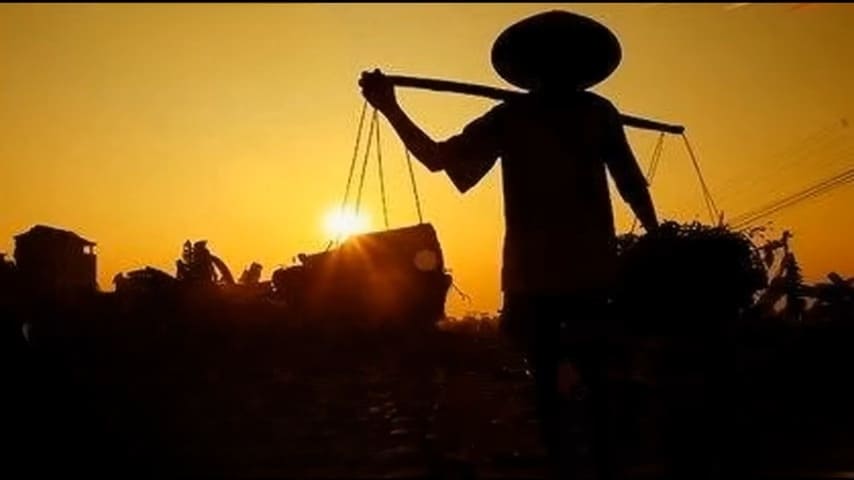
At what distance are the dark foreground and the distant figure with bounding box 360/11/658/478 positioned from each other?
520mm

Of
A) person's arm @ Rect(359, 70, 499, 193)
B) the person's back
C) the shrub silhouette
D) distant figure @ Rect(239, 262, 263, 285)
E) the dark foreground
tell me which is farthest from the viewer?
distant figure @ Rect(239, 262, 263, 285)

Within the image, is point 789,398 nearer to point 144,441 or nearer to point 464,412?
point 464,412

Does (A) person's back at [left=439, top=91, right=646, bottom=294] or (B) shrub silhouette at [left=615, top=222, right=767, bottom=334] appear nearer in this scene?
(A) person's back at [left=439, top=91, right=646, bottom=294]

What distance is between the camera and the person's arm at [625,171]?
13.4 feet

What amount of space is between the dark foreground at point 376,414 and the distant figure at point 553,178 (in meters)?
0.52

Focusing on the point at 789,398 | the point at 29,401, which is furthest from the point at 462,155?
the point at 789,398

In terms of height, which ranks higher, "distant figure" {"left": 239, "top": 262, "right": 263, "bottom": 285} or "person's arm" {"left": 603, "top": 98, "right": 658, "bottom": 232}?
"distant figure" {"left": 239, "top": 262, "right": 263, "bottom": 285}

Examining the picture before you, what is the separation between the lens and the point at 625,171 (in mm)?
4156

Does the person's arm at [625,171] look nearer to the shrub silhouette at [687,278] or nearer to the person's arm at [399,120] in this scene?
the person's arm at [399,120]

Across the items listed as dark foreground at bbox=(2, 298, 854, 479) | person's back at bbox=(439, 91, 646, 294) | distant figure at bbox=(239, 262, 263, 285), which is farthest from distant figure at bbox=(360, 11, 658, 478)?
distant figure at bbox=(239, 262, 263, 285)

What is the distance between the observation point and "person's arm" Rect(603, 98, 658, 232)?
4.09 meters

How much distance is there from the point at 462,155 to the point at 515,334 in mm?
766

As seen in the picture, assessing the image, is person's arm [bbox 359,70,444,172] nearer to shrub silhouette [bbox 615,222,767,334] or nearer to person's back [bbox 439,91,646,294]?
person's back [bbox 439,91,646,294]

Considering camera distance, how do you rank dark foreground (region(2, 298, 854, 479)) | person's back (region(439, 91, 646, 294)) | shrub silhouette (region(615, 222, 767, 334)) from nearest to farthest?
person's back (region(439, 91, 646, 294)), dark foreground (region(2, 298, 854, 479)), shrub silhouette (region(615, 222, 767, 334))
